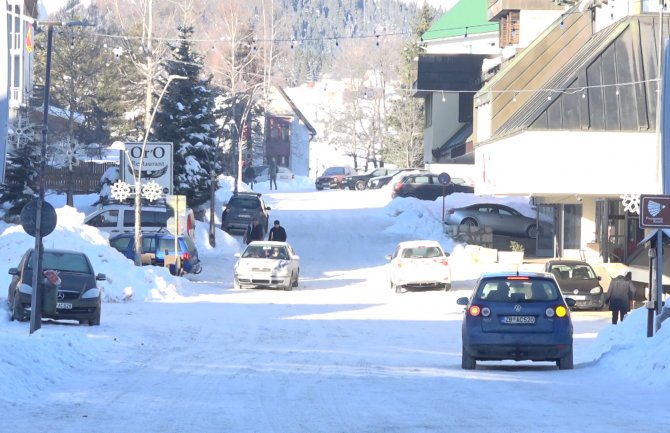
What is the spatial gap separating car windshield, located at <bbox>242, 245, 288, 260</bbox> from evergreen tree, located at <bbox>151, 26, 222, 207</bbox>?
16030mm

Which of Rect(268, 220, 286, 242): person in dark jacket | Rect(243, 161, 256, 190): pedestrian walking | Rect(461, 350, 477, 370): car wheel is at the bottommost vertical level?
Rect(461, 350, 477, 370): car wheel

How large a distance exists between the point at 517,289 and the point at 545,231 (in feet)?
111

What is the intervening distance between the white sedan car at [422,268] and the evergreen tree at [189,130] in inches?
719

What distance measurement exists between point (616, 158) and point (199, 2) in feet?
215

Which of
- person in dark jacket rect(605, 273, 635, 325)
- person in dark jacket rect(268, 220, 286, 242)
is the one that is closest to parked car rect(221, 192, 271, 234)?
person in dark jacket rect(268, 220, 286, 242)

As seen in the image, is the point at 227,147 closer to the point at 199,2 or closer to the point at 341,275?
the point at 199,2

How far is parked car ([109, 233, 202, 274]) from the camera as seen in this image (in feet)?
123

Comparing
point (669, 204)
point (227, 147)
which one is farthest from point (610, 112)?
point (227, 147)

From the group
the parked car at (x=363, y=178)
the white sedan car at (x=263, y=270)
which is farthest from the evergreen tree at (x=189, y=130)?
A: the parked car at (x=363, y=178)

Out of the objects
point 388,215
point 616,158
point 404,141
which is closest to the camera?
point 616,158

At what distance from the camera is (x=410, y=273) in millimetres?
34531

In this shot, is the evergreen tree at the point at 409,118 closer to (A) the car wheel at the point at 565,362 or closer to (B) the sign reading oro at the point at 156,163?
(B) the sign reading oro at the point at 156,163

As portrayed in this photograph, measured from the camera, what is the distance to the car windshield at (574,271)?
32.3 m

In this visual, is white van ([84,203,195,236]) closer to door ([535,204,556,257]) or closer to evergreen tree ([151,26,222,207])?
evergreen tree ([151,26,222,207])
